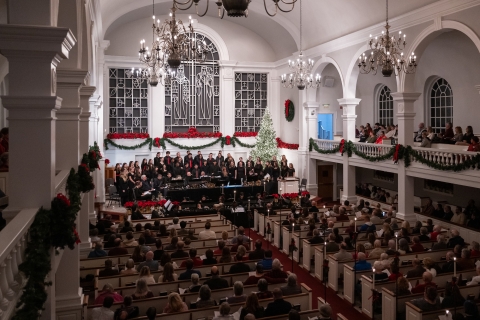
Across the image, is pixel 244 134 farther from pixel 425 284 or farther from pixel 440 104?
pixel 425 284

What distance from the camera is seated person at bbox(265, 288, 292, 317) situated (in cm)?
770

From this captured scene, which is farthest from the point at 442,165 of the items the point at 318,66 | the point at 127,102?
the point at 127,102

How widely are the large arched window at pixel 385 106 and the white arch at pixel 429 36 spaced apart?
789cm

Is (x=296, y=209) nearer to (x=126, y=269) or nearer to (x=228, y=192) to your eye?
(x=228, y=192)

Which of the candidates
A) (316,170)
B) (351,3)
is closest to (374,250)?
(351,3)

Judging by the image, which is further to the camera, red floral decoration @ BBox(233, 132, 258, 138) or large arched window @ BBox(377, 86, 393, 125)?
red floral decoration @ BBox(233, 132, 258, 138)

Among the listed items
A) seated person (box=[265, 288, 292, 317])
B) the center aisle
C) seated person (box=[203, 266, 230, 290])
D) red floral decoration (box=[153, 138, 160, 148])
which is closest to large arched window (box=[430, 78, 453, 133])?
the center aisle

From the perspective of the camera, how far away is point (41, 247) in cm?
490

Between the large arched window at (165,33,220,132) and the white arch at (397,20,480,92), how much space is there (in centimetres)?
1241

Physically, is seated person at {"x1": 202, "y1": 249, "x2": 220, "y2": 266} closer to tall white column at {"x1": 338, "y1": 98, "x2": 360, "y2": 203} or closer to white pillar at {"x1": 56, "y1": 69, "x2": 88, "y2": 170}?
white pillar at {"x1": 56, "y1": 69, "x2": 88, "y2": 170}

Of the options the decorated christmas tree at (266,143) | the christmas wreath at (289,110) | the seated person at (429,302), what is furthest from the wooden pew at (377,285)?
the christmas wreath at (289,110)

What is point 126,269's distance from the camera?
31.6ft

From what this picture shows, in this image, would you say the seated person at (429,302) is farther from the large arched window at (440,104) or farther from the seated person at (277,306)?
the large arched window at (440,104)

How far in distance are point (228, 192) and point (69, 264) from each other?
39.6 ft
